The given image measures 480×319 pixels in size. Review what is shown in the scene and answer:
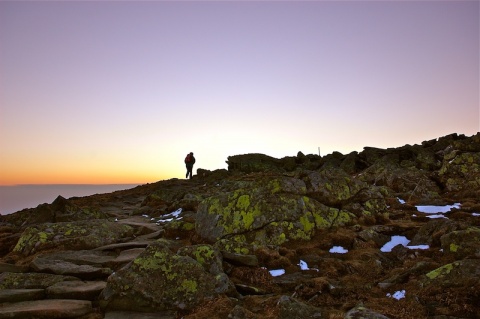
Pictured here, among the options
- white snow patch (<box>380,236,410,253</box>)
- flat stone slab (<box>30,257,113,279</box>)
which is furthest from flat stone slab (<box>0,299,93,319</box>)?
white snow patch (<box>380,236,410,253</box>)

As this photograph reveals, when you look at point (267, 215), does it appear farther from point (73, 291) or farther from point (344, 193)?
point (73, 291)

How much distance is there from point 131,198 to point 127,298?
29.3 meters

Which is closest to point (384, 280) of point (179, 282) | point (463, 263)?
point (463, 263)

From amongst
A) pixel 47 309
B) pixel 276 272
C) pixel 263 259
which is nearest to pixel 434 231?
pixel 276 272

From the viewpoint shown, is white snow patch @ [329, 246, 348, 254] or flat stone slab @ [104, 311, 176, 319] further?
white snow patch @ [329, 246, 348, 254]

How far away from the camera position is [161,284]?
30.2ft

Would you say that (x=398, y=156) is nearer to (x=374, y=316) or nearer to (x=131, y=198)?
(x=131, y=198)

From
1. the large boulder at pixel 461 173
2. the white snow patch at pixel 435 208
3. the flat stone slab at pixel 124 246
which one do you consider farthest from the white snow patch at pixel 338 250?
the large boulder at pixel 461 173

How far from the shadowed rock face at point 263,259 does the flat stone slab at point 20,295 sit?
3cm

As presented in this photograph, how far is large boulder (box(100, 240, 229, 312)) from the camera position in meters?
8.88

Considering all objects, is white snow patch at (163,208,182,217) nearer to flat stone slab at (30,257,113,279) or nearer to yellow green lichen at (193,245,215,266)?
flat stone slab at (30,257,113,279)

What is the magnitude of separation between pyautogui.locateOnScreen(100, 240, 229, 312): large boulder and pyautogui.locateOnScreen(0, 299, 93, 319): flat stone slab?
56cm

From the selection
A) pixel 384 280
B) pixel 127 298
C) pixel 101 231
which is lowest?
pixel 384 280

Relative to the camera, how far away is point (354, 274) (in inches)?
426
